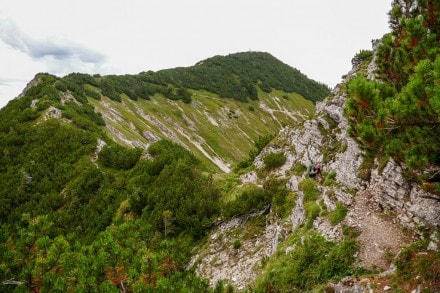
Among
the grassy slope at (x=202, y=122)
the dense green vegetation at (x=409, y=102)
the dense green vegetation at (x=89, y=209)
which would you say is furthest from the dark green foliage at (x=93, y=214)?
the grassy slope at (x=202, y=122)

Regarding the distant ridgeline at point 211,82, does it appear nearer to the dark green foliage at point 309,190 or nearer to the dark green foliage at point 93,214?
the dark green foliage at point 93,214

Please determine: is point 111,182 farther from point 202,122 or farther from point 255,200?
point 202,122

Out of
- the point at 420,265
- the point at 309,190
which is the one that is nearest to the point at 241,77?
the point at 309,190

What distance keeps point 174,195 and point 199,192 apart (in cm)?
254

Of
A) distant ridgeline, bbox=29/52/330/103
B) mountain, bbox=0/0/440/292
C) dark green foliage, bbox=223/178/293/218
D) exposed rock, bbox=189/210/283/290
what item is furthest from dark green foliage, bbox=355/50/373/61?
distant ridgeline, bbox=29/52/330/103

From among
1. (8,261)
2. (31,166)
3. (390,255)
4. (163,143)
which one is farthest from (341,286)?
(31,166)

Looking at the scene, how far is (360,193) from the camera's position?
1811 centimetres

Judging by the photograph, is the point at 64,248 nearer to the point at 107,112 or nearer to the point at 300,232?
the point at 300,232

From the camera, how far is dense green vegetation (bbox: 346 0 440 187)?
9.48m

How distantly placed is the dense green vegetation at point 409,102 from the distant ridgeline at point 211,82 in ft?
205

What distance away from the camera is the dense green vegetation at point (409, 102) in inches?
373

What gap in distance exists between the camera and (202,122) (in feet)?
322

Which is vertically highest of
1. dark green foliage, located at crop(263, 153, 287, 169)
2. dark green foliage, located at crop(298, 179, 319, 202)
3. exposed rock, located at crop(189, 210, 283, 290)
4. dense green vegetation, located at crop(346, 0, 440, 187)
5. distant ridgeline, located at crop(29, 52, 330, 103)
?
distant ridgeline, located at crop(29, 52, 330, 103)

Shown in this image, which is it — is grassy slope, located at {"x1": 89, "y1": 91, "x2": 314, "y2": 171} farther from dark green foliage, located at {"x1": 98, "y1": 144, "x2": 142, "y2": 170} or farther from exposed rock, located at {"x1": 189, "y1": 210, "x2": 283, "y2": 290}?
exposed rock, located at {"x1": 189, "y1": 210, "x2": 283, "y2": 290}
